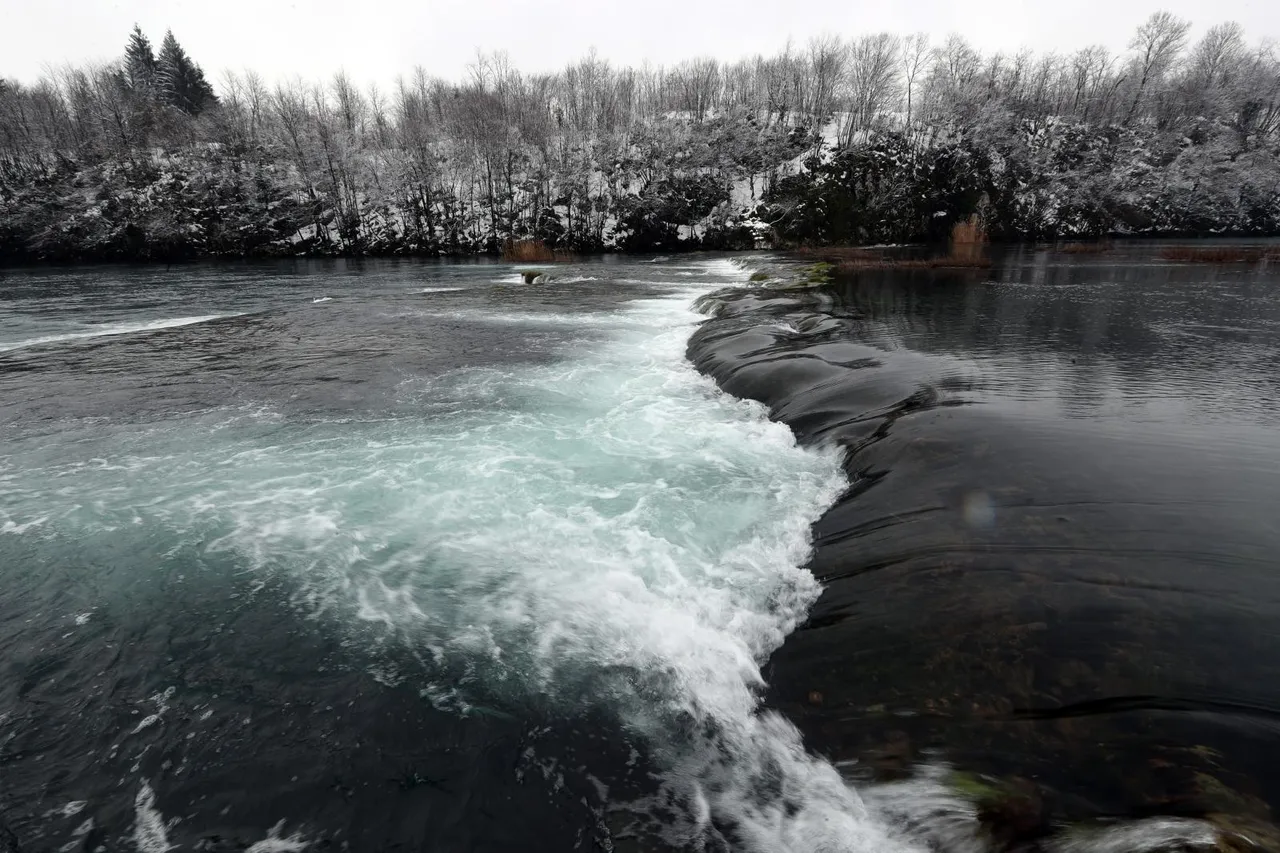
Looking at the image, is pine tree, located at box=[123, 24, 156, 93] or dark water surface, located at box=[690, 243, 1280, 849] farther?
pine tree, located at box=[123, 24, 156, 93]

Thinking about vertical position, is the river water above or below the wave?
below

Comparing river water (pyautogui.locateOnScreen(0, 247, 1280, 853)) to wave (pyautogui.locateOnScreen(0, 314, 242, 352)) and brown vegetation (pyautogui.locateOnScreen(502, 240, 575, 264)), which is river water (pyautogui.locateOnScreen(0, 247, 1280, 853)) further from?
brown vegetation (pyautogui.locateOnScreen(502, 240, 575, 264))

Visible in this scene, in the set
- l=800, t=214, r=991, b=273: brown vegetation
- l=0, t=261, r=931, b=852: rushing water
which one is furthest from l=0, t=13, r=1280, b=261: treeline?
l=0, t=261, r=931, b=852: rushing water

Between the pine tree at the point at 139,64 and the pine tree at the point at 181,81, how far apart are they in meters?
1.89

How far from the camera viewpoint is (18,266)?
1821 inches

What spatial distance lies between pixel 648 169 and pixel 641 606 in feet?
198

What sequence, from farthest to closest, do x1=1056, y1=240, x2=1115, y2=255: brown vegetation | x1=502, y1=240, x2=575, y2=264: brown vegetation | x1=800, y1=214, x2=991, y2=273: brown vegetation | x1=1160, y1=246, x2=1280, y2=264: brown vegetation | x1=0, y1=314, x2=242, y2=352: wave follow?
x1=502, y1=240, x2=575, y2=264: brown vegetation → x1=1056, y1=240, x2=1115, y2=255: brown vegetation → x1=800, y1=214, x2=991, y2=273: brown vegetation → x1=1160, y1=246, x2=1280, y2=264: brown vegetation → x1=0, y1=314, x2=242, y2=352: wave

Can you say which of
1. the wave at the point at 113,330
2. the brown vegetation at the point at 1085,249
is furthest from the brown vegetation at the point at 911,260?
the wave at the point at 113,330

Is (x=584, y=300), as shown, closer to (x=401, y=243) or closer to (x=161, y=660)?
(x=161, y=660)

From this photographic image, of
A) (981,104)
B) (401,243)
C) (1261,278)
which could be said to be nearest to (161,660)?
(1261,278)

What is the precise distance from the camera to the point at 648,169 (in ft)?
192

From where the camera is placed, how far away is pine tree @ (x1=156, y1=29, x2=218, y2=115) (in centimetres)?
7469

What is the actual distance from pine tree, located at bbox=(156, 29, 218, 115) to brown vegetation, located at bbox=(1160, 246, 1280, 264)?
103 metres

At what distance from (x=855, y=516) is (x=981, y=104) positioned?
253 feet
